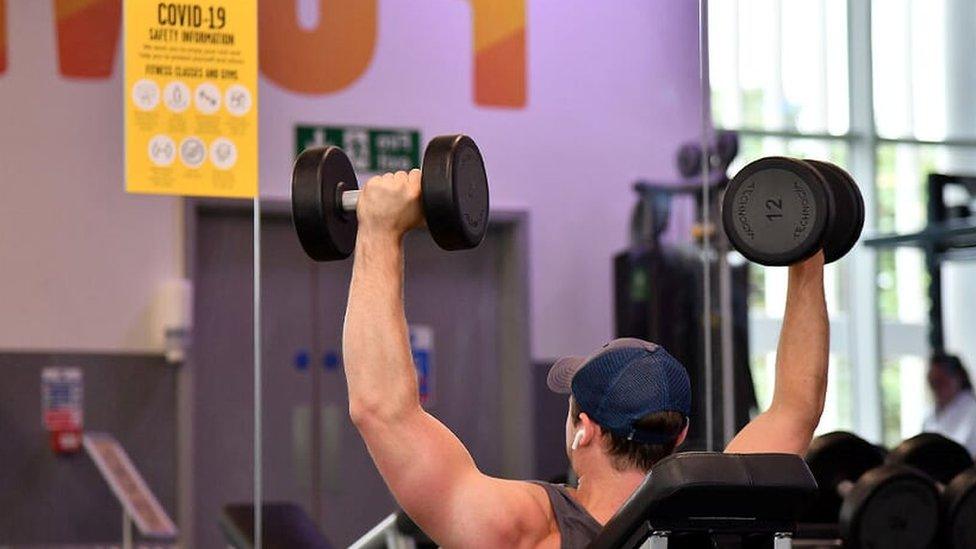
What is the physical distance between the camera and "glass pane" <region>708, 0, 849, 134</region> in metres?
4.62

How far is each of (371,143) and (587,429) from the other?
1.82 meters

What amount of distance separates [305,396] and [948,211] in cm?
274

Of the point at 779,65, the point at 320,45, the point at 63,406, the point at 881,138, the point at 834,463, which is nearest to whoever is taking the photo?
the point at 63,406

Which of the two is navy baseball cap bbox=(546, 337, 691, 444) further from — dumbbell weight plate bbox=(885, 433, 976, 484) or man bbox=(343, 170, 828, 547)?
dumbbell weight plate bbox=(885, 433, 976, 484)

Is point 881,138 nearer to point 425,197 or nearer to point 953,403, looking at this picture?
point 953,403

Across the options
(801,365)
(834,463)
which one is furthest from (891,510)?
(801,365)

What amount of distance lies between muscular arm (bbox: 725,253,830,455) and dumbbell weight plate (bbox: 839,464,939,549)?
1892 mm

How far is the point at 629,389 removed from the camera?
2145 millimetres

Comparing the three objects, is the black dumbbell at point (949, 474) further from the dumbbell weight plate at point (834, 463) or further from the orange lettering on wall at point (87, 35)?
the orange lettering on wall at point (87, 35)

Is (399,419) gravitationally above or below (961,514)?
above

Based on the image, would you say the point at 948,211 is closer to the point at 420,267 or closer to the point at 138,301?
the point at 420,267

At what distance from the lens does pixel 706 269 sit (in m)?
4.45

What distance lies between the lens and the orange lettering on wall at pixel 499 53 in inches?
159

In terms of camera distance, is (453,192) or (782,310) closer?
(453,192)
